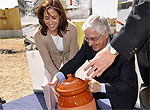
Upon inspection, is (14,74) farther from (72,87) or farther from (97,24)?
(72,87)

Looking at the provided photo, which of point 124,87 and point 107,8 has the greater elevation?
point 107,8

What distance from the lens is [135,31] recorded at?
2.31ft

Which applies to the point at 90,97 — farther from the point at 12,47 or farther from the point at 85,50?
the point at 12,47

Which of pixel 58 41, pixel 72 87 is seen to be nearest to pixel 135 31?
pixel 72 87

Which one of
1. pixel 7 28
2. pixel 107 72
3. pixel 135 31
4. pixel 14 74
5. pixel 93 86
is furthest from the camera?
pixel 7 28

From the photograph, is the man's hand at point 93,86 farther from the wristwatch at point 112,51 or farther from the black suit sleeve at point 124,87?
the wristwatch at point 112,51

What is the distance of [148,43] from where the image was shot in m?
0.78

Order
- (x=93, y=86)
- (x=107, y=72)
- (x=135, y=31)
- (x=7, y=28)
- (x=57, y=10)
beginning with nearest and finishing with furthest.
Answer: (x=135, y=31), (x=93, y=86), (x=107, y=72), (x=57, y=10), (x=7, y=28)

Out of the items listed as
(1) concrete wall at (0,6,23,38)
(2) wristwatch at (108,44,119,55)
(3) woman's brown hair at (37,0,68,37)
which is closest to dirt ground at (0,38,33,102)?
(1) concrete wall at (0,6,23,38)

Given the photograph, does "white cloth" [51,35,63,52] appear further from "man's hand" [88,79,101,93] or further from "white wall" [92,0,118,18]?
"man's hand" [88,79,101,93]

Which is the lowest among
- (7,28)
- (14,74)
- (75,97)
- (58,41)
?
(14,74)

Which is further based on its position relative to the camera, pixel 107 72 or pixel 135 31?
pixel 107 72

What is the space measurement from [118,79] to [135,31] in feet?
1.89

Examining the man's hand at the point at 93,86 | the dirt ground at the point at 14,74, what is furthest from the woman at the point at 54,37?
the dirt ground at the point at 14,74
